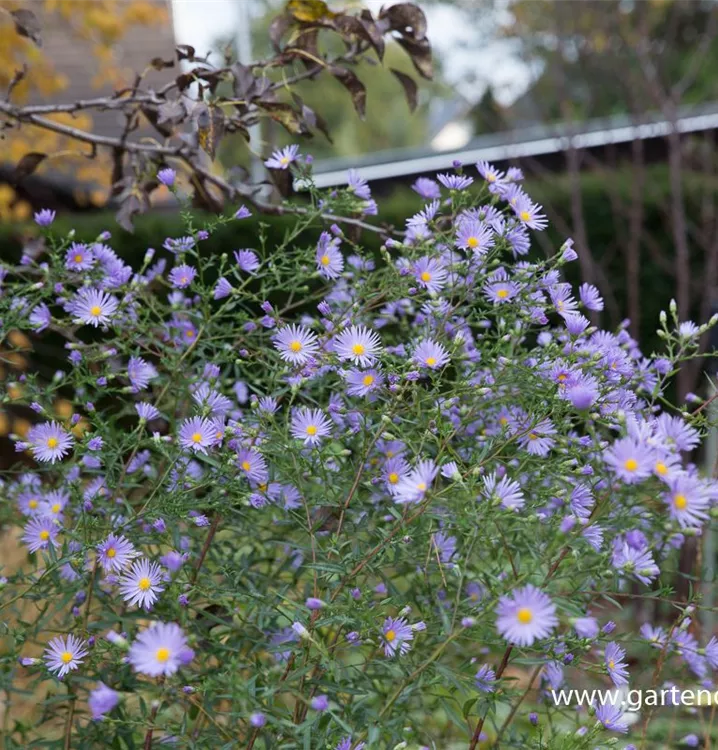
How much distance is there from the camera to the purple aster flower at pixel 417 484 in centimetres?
97

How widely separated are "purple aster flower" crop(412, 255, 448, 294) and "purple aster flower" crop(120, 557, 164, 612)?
2.00ft

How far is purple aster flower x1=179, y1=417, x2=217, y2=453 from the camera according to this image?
122 centimetres

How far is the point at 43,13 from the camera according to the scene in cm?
713

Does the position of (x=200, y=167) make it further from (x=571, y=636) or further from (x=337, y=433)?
(x=571, y=636)

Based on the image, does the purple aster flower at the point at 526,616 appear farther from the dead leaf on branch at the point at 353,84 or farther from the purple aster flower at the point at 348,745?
the dead leaf on branch at the point at 353,84

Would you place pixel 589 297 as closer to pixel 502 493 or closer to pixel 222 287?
pixel 502 493

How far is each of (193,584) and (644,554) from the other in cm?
68

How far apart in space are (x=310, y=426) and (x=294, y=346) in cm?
14

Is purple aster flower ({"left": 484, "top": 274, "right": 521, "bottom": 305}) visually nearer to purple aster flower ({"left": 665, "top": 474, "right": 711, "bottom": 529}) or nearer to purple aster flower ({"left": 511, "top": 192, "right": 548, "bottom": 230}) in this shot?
purple aster flower ({"left": 511, "top": 192, "right": 548, "bottom": 230})

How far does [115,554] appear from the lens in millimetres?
1229

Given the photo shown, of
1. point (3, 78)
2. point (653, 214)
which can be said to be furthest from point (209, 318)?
point (653, 214)

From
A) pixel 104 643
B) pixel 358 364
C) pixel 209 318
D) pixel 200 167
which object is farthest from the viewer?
pixel 200 167

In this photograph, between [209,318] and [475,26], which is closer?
[209,318]

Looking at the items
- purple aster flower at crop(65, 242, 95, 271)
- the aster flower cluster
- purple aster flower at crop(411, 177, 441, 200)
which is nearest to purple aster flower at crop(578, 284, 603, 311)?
the aster flower cluster
